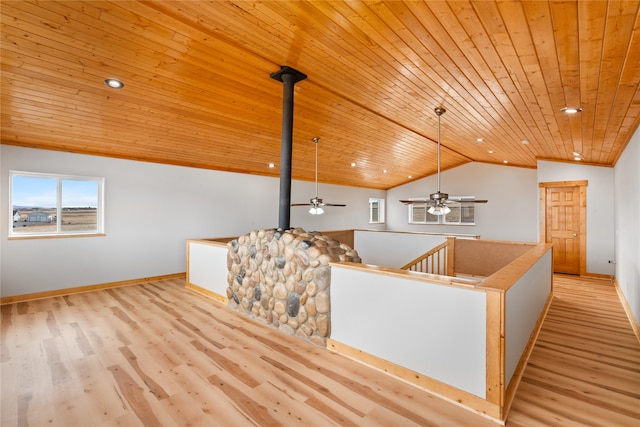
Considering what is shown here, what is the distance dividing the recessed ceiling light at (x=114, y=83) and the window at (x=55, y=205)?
251 cm

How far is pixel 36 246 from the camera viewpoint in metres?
4.90

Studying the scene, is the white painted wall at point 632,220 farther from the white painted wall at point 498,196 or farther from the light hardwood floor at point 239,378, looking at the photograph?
the white painted wall at point 498,196

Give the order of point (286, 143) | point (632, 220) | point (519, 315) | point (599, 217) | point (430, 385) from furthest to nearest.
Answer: point (599, 217) < point (286, 143) < point (632, 220) < point (519, 315) < point (430, 385)

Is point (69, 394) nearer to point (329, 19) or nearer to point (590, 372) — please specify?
point (329, 19)

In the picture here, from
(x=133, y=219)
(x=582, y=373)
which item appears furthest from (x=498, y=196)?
(x=133, y=219)

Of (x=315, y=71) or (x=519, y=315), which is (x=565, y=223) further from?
(x=315, y=71)

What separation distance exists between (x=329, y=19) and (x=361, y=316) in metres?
2.65

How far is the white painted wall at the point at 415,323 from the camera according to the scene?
2.23 metres

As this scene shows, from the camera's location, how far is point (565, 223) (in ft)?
23.2

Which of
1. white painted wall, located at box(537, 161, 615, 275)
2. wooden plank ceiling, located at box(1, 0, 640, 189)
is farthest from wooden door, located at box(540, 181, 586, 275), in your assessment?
wooden plank ceiling, located at box(1, 0, 640, 189)

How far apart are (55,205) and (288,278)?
4.52m

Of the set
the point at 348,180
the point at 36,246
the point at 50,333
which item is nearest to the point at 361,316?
the point at 50,333

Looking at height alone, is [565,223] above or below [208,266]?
above

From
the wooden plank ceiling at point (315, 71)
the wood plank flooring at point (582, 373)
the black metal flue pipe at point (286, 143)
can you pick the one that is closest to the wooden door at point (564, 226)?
the wooden plank ceiling at point (315, 71)
